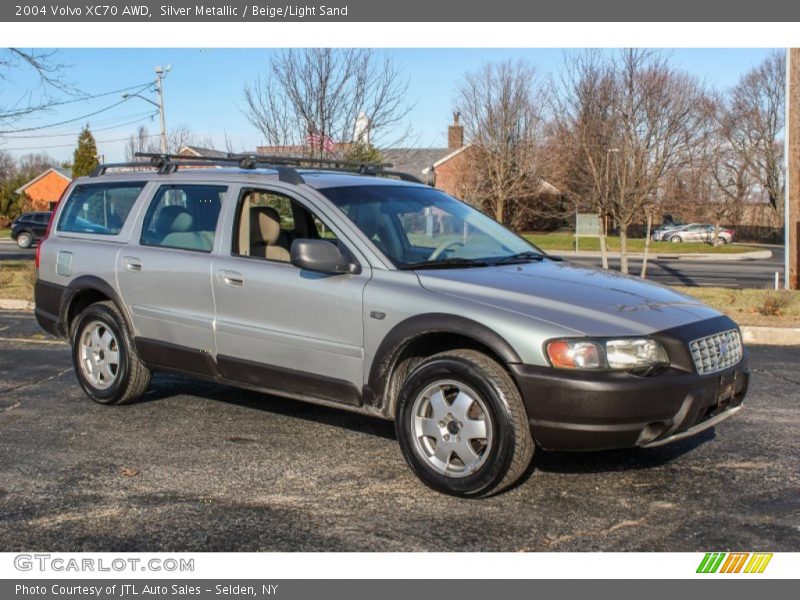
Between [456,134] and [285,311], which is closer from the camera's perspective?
[285,311]

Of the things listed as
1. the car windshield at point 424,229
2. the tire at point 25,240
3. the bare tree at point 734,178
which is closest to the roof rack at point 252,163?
the car windshield at point 424,229

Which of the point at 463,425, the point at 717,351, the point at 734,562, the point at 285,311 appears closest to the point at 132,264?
the point at 285,311

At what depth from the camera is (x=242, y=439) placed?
611 cm

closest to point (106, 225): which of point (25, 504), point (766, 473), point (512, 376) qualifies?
point (25, 504)

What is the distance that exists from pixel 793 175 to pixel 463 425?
49.0 ft

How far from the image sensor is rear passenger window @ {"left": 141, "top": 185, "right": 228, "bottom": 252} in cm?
639

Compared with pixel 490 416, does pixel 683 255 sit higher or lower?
lower

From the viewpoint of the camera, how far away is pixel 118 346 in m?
6.89

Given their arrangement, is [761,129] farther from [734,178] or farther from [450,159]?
[450,159]

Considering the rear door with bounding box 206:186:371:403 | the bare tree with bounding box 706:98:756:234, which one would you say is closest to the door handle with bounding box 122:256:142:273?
the rear door with bounding box 206:186:371:403

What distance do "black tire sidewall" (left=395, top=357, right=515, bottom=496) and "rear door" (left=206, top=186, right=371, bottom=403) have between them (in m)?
0.46

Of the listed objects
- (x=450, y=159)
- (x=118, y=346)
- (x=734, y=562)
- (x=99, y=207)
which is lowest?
(x=734, y=562)

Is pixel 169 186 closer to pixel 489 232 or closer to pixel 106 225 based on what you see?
pixel 106 225

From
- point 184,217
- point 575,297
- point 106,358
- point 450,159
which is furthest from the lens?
point 450,159
